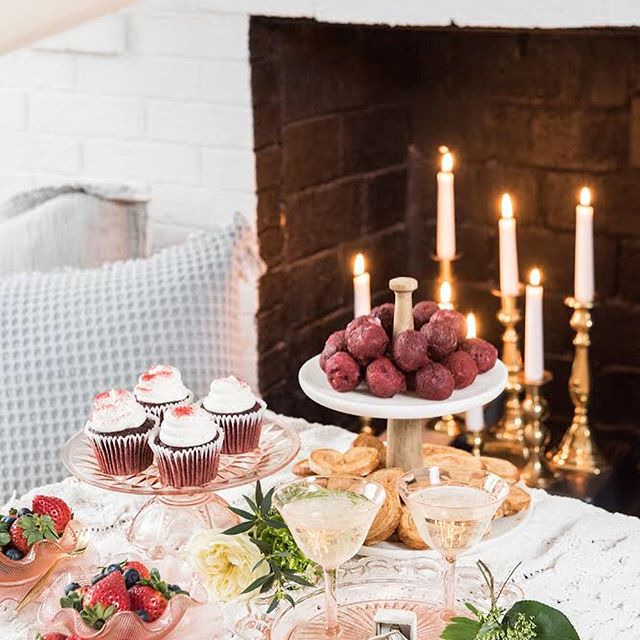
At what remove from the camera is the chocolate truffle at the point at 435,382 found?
130 centimetres

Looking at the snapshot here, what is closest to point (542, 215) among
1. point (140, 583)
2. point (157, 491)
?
point (157, 491)

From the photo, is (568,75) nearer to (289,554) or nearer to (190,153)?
(190,153)

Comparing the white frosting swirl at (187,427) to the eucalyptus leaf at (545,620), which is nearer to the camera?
the eucalyptus leaf at (545,620)

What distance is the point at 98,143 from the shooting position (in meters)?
2.24

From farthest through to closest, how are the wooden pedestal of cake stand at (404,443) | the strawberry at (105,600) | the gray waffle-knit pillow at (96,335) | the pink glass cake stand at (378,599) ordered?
the gray waffle-knit pillow at (96,335) → the wooden pedestal of cake stand at (404,443) → the pink glass cake stand at (378,599) → the strawberry at (105,600)

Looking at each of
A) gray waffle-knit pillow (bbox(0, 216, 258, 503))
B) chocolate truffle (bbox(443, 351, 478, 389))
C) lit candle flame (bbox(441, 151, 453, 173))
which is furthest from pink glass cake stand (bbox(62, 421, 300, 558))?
lit candle flame (bbox(441, 151, 453, 173))

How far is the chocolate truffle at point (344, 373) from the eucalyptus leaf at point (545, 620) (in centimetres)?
31

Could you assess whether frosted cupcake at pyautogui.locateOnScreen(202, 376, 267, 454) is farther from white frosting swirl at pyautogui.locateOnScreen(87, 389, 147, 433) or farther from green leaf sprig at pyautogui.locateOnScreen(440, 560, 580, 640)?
green leaf sprig at pyautogui.locateOnScreen(440, 560, 580, 640)

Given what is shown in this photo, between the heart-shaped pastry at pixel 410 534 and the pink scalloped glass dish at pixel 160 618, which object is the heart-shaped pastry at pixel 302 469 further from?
the pink scalloped glass dish at pixel 160 618

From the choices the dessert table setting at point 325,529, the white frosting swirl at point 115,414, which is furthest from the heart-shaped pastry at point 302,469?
the white frosting swirl at point 115,414

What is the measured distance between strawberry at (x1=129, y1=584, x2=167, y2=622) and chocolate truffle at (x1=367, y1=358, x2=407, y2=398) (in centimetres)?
33

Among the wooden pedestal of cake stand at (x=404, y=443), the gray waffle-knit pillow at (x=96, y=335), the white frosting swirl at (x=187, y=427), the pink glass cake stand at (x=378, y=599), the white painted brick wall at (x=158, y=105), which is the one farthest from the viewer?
the white painted brick wall at (x=158, y=105)

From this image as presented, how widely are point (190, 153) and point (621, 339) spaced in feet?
2.94

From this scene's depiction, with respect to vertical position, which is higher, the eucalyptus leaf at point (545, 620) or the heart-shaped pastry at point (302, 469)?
the heart-shaped pastry at point (302, 469)
